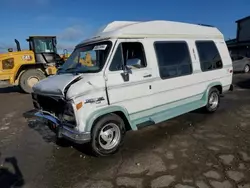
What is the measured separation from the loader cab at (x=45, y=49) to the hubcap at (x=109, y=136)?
10901 millimetres

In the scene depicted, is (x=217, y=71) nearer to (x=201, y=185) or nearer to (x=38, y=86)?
(x=201, y=185)

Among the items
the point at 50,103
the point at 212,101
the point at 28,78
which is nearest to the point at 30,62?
the point at 28,78

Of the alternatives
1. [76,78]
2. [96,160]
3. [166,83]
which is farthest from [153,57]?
[96,160]

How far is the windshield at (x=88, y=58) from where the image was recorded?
4.65m

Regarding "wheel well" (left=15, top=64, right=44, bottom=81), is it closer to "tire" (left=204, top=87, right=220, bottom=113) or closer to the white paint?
the white paint

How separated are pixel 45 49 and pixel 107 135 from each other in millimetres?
11493

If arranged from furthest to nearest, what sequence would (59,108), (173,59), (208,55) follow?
(208,55), (173,59), (59,108)

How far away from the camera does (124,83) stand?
4668 mm

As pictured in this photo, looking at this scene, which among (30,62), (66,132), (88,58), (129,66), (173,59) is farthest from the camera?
(30,62)

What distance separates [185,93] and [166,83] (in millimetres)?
822

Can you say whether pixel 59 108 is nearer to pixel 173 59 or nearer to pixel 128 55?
pixel 128 55

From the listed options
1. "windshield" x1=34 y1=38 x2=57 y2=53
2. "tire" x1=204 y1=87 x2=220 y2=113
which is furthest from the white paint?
"windshield" x1=34 y1=38 x2=57 y2=53

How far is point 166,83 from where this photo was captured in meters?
5.54

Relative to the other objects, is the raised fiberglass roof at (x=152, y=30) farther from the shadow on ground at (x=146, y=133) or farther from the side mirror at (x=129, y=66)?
the shadow on ground at (x=146, y=133)
